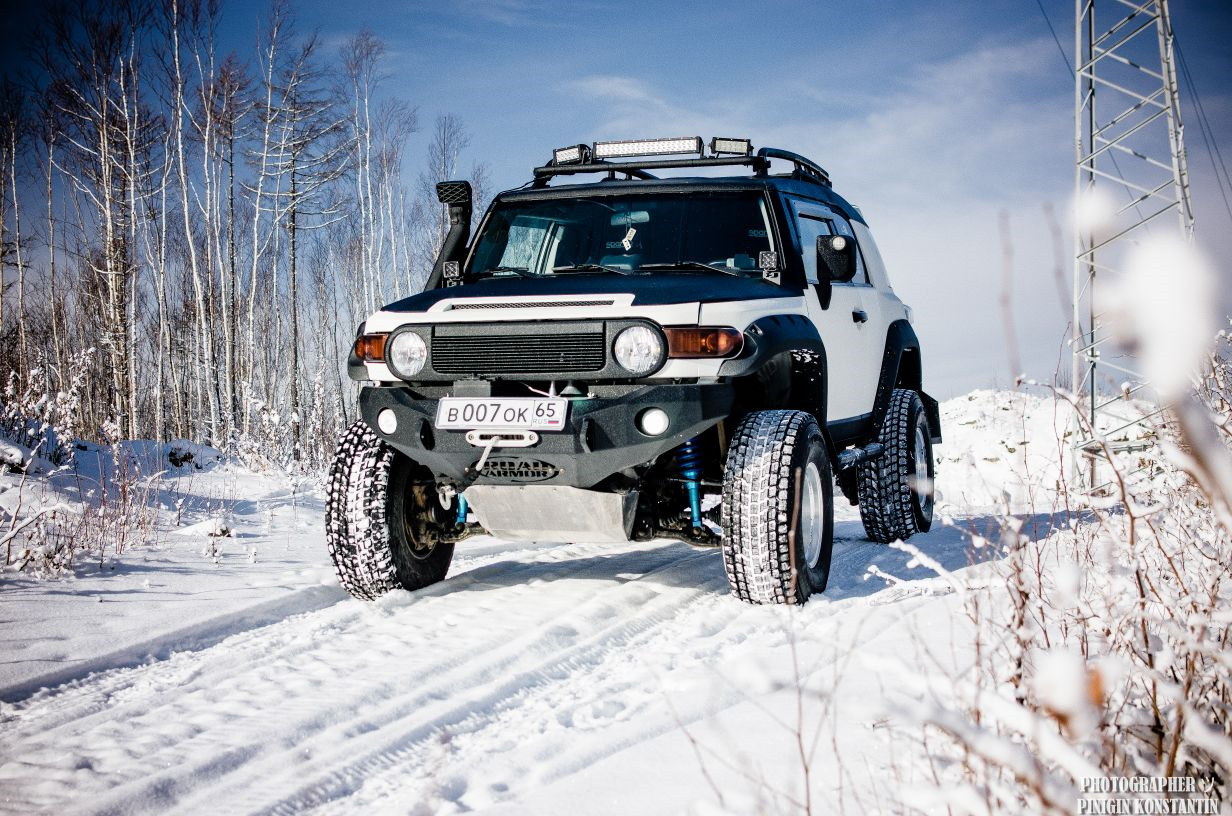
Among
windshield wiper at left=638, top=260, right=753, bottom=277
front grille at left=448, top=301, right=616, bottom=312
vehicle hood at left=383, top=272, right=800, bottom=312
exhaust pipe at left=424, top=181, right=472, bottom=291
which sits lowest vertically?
front grille at left=448, top=301, right=616, bottom=312

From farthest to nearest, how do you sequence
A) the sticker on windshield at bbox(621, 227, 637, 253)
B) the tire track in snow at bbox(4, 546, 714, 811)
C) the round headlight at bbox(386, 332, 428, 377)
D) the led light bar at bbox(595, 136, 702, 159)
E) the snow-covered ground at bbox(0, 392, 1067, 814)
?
the led light bar at bbox(595, 136, 702, 159) < the sticker on windshield at bbox(621, 227, 637, 253) < the round headlight at bbox(386, 332, 428, 377) < the tire track in snow at bbox(4, 546, 714, 811) < the snow-covered ground at bbox(0, 392, 1067, 814)

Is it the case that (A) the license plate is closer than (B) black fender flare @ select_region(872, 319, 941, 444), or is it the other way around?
(A) the license plate

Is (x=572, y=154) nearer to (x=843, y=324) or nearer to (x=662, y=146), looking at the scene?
(x=662, y=146)

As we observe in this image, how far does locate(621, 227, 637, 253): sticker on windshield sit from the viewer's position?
16.2 ft

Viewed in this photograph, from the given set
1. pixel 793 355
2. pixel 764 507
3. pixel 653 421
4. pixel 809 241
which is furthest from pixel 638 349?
pixel 809 241

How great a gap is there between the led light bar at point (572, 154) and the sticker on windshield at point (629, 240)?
2.84 feet

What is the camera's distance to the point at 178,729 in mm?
2793

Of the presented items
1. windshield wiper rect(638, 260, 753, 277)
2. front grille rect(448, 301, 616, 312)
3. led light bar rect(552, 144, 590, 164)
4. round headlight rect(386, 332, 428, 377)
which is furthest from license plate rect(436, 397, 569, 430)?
led light bar rect(552, 144, 590, 164)

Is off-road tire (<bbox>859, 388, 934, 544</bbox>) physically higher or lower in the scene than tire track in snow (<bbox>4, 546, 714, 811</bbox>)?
higher

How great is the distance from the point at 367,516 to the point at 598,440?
130 centimetres

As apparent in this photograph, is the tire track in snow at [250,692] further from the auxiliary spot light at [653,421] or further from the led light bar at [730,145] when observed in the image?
the led light bar at [730,145]

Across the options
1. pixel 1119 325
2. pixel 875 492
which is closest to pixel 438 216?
pixel 875 492

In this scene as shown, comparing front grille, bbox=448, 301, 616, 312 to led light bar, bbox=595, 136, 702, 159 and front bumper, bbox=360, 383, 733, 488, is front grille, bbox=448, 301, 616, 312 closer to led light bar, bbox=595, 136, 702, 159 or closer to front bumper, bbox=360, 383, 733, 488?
front bumper, bbox=360, 383, 733, 488

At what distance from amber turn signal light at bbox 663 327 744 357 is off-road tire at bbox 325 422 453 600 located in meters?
1.59
